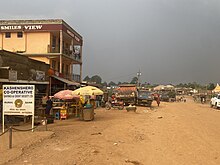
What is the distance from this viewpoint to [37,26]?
3456 centimetres

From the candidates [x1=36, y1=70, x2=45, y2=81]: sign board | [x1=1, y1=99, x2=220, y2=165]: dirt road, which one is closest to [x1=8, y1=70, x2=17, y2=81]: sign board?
[x1=36, y1=70, x2=45, y2=81]: sign board

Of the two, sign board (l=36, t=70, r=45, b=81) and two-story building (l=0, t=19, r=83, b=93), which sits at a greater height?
two-story building (l=0, t=19, r=83, b=93)

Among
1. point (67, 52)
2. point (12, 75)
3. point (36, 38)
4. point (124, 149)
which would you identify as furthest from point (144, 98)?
point (124, 149)

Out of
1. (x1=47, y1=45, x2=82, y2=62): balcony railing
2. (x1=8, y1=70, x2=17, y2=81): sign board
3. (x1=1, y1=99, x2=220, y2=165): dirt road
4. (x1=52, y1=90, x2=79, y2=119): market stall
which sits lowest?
(x1=1, y1=99, x2=220, y2=165): dirt road

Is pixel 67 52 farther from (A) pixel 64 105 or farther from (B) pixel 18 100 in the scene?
(B) pixel 18 100

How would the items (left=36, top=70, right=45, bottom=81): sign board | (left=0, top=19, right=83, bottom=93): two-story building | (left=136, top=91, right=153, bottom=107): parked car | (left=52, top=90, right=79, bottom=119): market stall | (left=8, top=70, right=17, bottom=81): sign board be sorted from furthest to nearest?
(left=136, top=91, right=153, bottom=107): parked car
(left=0, top=19, right=83, bottom=93): two-story building
(left=36, top=70, right=45, bottom=81): sign board
(left=52, top=90, right=79, bottom=119): market stall
(left=8, top=70, right=17, bottom=81): sign board

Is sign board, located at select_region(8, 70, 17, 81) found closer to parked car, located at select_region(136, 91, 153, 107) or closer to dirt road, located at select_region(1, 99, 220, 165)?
dirt road, located at select_region(1, 99, 220, 165)

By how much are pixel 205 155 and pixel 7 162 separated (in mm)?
5945

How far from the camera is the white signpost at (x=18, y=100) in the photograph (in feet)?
42.1

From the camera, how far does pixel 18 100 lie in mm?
12891

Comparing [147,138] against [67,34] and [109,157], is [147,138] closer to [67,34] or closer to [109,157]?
[109,157]

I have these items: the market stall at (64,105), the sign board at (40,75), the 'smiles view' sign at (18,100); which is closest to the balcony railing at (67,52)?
the sign board at (40,75)

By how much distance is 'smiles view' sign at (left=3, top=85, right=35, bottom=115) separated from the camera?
12836 mm

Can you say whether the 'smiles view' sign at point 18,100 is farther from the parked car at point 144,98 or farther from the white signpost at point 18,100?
the parked car at point 144,98
